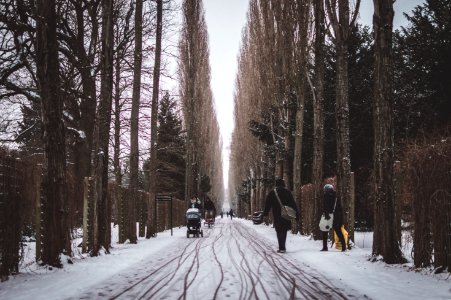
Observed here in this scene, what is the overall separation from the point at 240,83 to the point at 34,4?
37530 mm

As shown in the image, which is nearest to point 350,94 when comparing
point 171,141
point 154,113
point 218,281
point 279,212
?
point 154,113

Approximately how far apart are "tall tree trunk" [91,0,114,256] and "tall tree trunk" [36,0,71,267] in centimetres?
267

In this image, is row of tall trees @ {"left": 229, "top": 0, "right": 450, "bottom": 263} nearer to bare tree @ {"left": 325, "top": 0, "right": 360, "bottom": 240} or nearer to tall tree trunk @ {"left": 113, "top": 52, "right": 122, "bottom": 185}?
bare tree @ {"left": 325, "top": 0, "right": 360, "bottom": 240}

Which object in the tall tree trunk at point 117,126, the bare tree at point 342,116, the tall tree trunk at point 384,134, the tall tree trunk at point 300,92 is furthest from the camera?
the tall tree trunk at point 117,126

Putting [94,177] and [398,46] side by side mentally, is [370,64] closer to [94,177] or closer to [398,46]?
[398,46]

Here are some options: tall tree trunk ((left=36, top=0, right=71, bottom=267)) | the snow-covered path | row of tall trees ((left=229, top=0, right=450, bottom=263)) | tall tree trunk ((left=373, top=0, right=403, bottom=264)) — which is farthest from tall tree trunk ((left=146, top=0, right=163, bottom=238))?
tall tree trunk ((left=373, top=0, right=403, bottom=264))

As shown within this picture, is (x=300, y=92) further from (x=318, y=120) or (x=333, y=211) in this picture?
(x=333, y=211)

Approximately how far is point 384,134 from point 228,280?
4.49 meters

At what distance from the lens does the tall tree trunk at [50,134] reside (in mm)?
8609

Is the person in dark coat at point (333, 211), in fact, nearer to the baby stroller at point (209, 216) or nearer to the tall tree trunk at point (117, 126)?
the tall tree trunk at point (117, 126)

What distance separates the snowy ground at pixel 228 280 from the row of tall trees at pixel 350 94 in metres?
1.67

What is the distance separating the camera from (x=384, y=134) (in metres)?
9.28

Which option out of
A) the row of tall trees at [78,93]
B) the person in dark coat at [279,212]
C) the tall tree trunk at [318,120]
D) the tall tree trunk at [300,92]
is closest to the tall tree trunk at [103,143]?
the row of tall trees at [78,93]

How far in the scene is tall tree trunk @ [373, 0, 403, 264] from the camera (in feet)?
30.2
